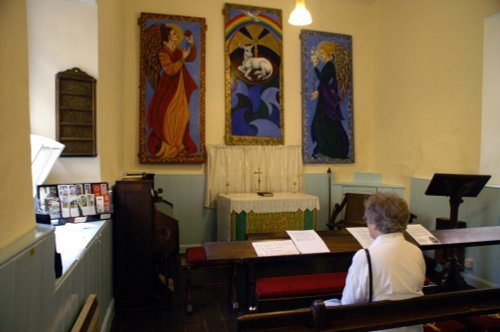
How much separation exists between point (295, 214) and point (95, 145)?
9.51 feet

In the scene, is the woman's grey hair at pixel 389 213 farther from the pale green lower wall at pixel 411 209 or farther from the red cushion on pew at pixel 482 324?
the pale green lower wall at pixel 411 209

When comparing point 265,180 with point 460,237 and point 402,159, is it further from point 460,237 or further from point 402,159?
point 460,237

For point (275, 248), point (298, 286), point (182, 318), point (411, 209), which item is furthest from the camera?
point (411, 209)

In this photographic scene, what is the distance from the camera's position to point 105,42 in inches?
133

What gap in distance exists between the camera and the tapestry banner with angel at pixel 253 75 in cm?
545

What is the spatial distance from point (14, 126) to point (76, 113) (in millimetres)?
1671

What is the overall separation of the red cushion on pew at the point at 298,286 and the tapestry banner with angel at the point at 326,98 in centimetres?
306

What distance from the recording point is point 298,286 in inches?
110

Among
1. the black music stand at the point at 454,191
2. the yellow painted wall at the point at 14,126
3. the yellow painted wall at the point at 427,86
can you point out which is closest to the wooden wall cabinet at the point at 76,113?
the yellow painted wall at the point at 14,126

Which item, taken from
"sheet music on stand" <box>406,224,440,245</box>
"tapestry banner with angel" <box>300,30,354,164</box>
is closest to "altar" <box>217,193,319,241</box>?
"tapestry banner with angel" <box>300,30,354,164</box>

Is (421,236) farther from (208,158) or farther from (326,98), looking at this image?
(326,98)

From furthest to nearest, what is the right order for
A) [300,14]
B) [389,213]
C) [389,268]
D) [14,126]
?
[300,14]
[389,213]
[389,268]
[14,126]

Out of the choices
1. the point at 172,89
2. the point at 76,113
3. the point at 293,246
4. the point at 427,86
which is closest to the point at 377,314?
the point at 293,246

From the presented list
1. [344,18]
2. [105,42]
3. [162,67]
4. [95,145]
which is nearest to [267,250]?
[95,145]
